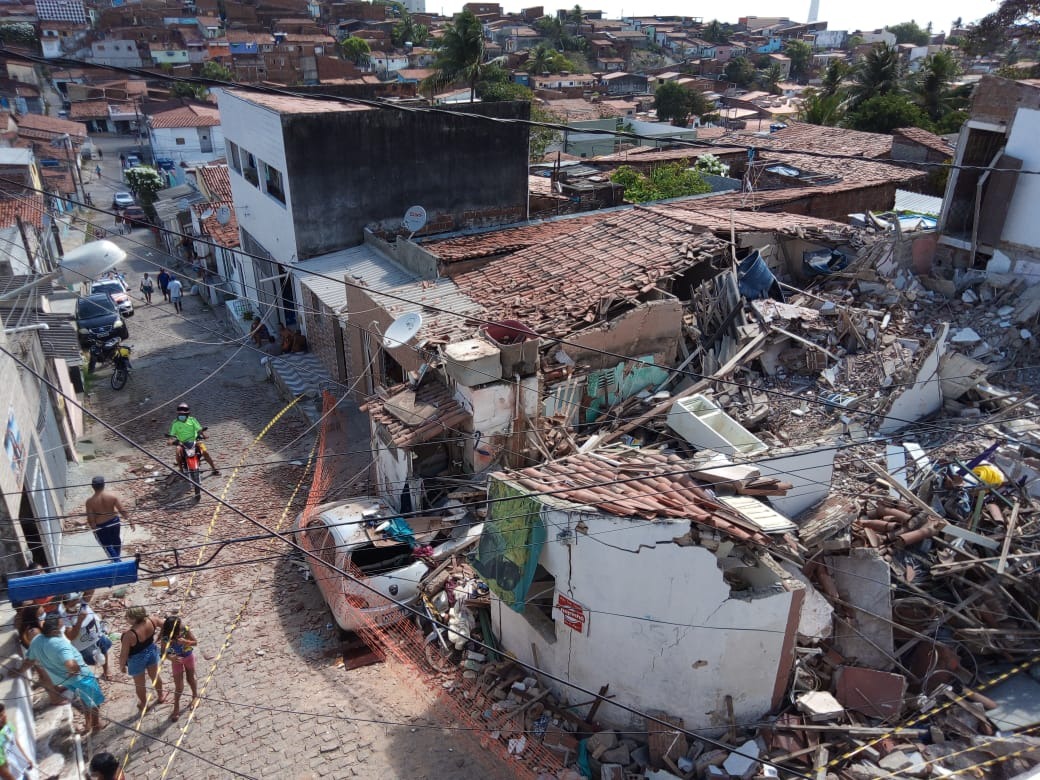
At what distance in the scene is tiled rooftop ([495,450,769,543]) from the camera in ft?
23.9

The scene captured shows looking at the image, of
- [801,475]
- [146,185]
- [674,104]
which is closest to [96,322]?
[801,475]

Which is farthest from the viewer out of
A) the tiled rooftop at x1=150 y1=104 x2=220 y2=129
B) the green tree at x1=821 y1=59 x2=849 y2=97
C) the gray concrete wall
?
the tiled rooftop at x1=150 y1=104 x2=220 y2=129

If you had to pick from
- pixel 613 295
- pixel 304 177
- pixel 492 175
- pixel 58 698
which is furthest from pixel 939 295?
pixel 58 698

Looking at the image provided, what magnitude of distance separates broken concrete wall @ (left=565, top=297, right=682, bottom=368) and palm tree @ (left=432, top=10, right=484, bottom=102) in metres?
24.0

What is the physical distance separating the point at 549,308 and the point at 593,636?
6608mm

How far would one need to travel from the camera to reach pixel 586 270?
14.6 m

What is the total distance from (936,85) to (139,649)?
42.5 m

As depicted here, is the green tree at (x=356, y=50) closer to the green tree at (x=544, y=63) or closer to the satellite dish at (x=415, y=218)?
the green tree at (x=544, y=63)

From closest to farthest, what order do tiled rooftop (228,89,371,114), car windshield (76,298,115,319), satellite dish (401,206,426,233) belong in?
1. tiled rooftop (228,89,371,114)
2. satellite dish (401,206,426,233)
3. car windshield (76,298,115,319)

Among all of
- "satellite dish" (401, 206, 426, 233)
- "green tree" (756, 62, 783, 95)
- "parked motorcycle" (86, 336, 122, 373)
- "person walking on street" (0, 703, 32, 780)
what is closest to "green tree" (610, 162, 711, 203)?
"satellite dish" (401, 206, 426, 233)

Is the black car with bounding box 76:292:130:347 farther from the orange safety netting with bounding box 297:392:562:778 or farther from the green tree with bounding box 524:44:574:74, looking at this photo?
the green tree with bounding box 524:44:574:74

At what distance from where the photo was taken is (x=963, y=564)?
8852 mm

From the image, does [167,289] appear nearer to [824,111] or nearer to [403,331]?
[403,331]

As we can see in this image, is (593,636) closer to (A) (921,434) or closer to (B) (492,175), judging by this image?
(A) (921,434)
